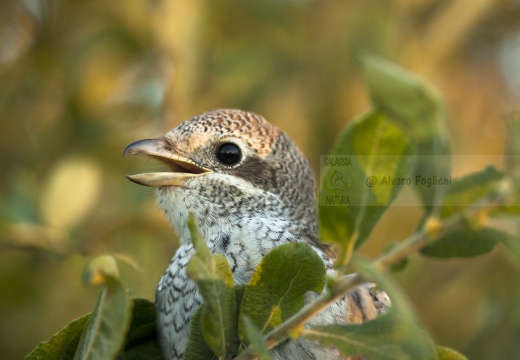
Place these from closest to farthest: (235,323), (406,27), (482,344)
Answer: (235,323)
(482,344)
(406,27)

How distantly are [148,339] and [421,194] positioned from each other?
1171 millimetres

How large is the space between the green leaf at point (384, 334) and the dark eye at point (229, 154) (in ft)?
5.17

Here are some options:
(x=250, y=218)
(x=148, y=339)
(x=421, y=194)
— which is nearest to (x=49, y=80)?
(x=250, y=218)

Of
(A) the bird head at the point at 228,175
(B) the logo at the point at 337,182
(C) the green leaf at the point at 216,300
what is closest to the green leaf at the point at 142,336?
(C) the green leaf at the point at 216,300

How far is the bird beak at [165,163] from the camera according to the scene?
2889mm

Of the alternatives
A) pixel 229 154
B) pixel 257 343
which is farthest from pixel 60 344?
pixel 229 154

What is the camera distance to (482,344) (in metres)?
3.88

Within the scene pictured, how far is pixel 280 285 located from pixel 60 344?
55cm

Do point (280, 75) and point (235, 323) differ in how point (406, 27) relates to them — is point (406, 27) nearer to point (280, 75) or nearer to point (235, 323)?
point (280, 75)

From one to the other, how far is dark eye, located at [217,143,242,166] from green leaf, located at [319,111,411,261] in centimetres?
146

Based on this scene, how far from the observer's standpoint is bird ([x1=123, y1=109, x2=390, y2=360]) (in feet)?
8.47

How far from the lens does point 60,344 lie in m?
1.94

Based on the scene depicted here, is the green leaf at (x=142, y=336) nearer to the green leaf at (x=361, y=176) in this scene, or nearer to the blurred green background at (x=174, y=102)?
the green leaf at (x=361, y=176)

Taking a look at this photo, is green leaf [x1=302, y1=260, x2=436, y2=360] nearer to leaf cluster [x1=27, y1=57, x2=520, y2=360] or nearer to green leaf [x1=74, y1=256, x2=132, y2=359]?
leaf cluster [x1=27, y1=57, x2=520, y2=360]
